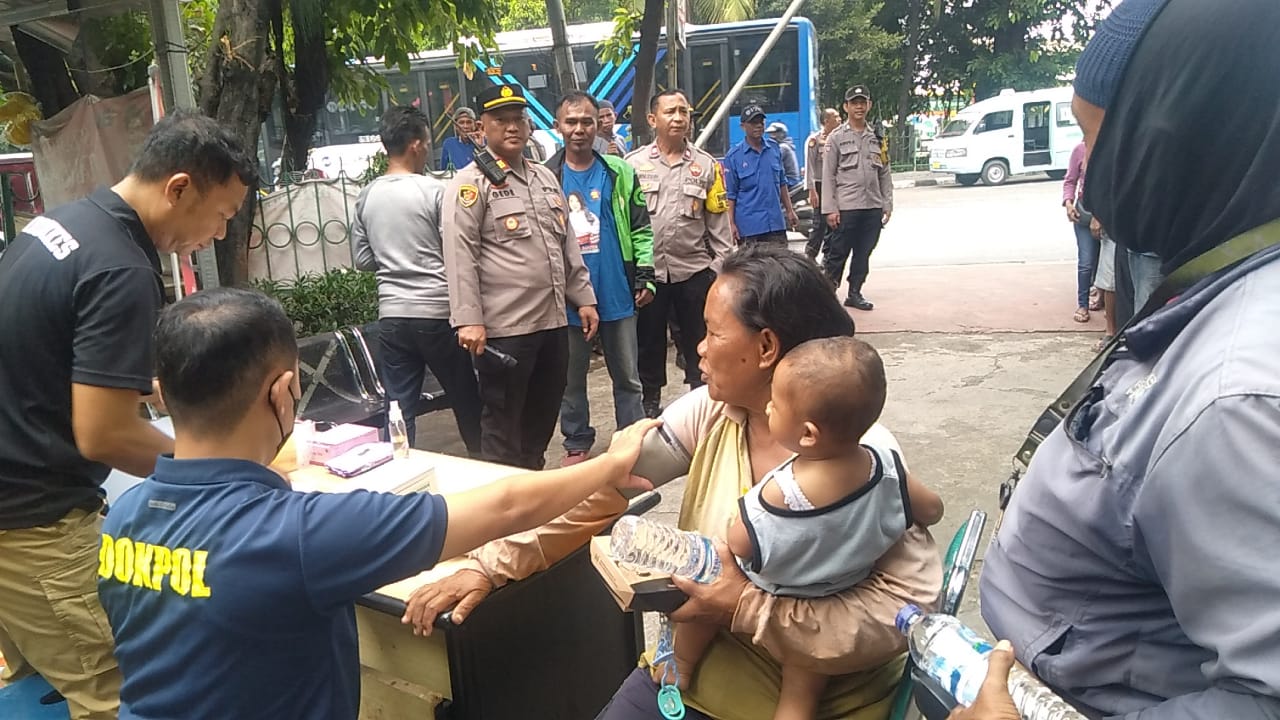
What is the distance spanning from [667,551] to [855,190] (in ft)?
20.7

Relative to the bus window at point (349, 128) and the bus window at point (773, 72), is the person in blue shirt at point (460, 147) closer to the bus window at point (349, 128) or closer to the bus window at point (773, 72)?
the bus window at point (773, 72)

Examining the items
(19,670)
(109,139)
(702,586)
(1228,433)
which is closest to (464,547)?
(702,586)

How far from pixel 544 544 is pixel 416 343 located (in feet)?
7.69

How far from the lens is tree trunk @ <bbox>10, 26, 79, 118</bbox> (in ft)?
19.0

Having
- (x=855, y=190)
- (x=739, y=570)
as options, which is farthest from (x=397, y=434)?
(x=855, y=190)

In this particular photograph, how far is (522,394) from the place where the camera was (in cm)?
377

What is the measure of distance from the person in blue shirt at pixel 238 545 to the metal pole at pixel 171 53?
3.36 m

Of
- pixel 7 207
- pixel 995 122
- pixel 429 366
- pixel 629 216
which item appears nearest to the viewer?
pixel 429 366

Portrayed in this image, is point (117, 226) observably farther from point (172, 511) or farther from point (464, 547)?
point (464, 547)

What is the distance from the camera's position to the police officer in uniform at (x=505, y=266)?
3590 mm

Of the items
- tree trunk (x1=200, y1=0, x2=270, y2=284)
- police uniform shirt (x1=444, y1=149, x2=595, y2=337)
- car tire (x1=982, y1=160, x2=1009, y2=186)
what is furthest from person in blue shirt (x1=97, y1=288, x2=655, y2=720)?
car tire (x1=982, y1=160, x2=1009, y2=186)

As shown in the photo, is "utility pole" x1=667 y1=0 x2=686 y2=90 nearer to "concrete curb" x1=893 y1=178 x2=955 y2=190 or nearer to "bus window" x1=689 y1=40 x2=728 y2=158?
"bus window" x1=689 y1=40 x2=728 y2=158

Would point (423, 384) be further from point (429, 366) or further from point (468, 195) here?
point (468, 195)

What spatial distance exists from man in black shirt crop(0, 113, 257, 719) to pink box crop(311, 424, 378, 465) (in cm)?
52
